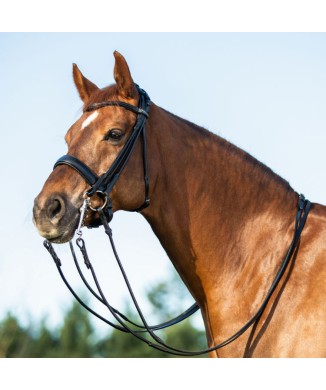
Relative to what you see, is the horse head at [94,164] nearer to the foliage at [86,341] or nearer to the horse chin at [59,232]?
the horse chin at [59,232]

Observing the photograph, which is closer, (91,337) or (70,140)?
(70,140)

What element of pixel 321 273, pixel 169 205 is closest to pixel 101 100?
pixel 169 205

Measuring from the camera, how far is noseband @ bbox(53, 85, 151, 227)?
610cm

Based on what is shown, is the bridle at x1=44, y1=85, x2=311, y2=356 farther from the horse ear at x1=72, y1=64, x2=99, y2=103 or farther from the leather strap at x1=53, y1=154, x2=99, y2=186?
the horse ear at x1=72, y1=64, x2=99, y2=103

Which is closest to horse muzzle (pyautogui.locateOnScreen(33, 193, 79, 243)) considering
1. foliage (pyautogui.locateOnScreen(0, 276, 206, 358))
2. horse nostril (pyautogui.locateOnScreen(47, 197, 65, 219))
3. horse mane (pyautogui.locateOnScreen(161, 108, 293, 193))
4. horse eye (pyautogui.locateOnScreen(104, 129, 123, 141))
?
horse nostril (pyautogui.locateOnScreen(47, 197, 65, 219))

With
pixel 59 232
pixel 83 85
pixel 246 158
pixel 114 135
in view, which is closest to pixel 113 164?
pixel 114 135

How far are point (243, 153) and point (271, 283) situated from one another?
4.78 feet

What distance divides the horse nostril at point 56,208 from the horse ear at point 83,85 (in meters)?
1.56

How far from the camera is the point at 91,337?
4116 centimetres

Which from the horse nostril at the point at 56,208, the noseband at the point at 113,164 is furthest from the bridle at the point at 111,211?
the horse nostril at the point at 56,208

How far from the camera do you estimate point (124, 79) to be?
6.59 metres

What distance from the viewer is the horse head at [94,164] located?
5969 millimetres
